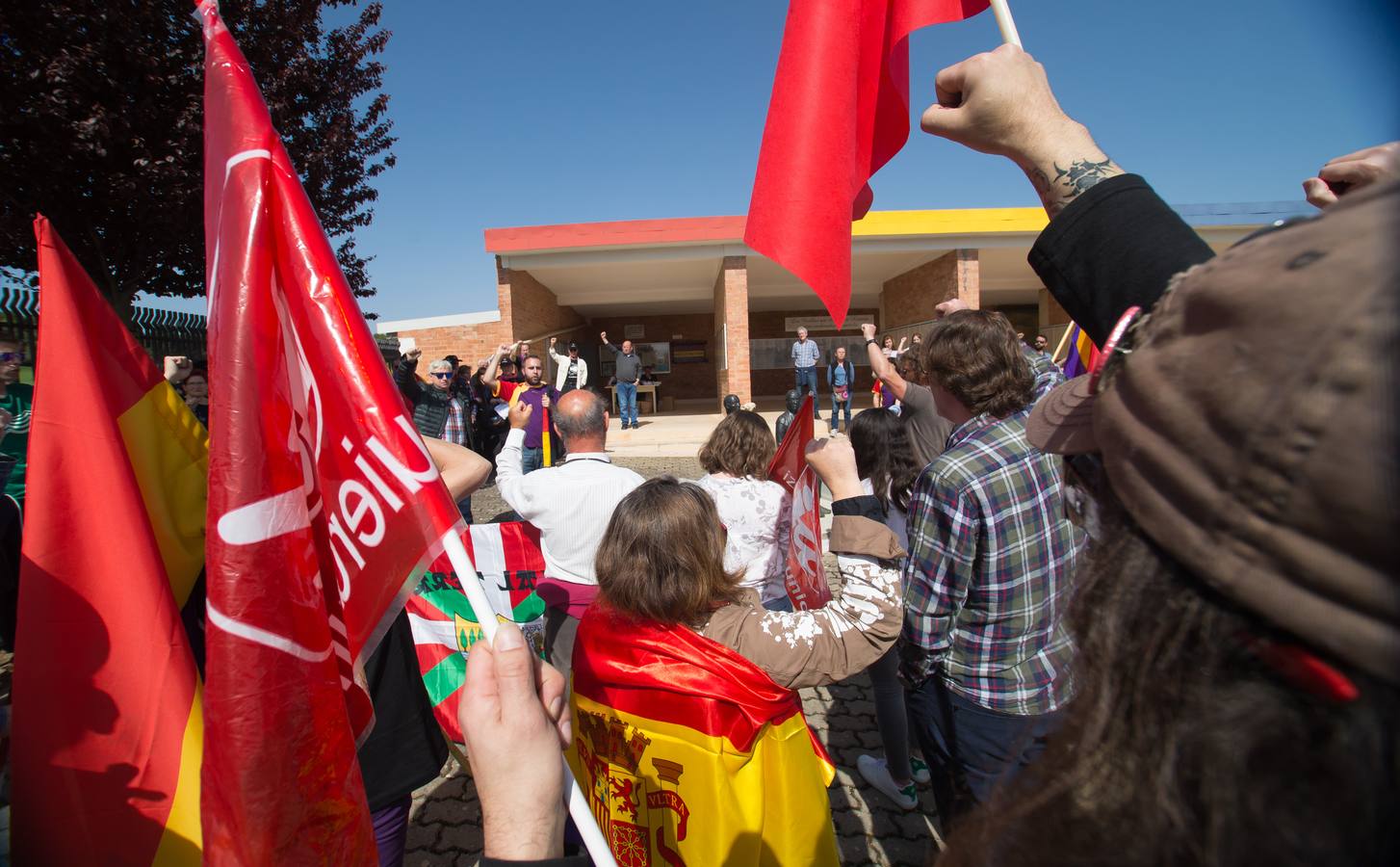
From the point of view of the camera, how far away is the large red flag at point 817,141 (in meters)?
1.66

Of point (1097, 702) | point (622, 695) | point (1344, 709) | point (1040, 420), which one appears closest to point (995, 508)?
point (1040, 420)

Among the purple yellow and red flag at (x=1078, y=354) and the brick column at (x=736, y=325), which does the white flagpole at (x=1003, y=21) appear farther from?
the brick column at (x=736, y=325)

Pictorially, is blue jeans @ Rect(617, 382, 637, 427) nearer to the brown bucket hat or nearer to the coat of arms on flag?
the coat of arms on flag

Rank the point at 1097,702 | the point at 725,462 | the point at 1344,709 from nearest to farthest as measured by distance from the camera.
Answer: the point at 1344,709, the point at 1097,702, the point at 725,462

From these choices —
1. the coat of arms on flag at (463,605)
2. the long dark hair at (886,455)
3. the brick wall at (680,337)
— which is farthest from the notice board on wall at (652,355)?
the long dark hair at (886,455)

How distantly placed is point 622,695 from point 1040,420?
1.26m

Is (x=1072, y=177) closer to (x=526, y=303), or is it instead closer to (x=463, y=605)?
(x=463, y=605)

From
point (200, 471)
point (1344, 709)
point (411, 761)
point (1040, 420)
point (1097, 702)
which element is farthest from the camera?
point (200, 471)

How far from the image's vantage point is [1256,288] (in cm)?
42

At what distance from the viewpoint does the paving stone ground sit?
8.80 feet

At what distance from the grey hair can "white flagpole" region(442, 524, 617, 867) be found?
1866 mm

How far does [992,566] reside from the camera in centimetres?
183

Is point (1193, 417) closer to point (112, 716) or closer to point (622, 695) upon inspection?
point (622, 695)

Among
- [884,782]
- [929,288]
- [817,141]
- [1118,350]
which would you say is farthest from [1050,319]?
[1118,350]
